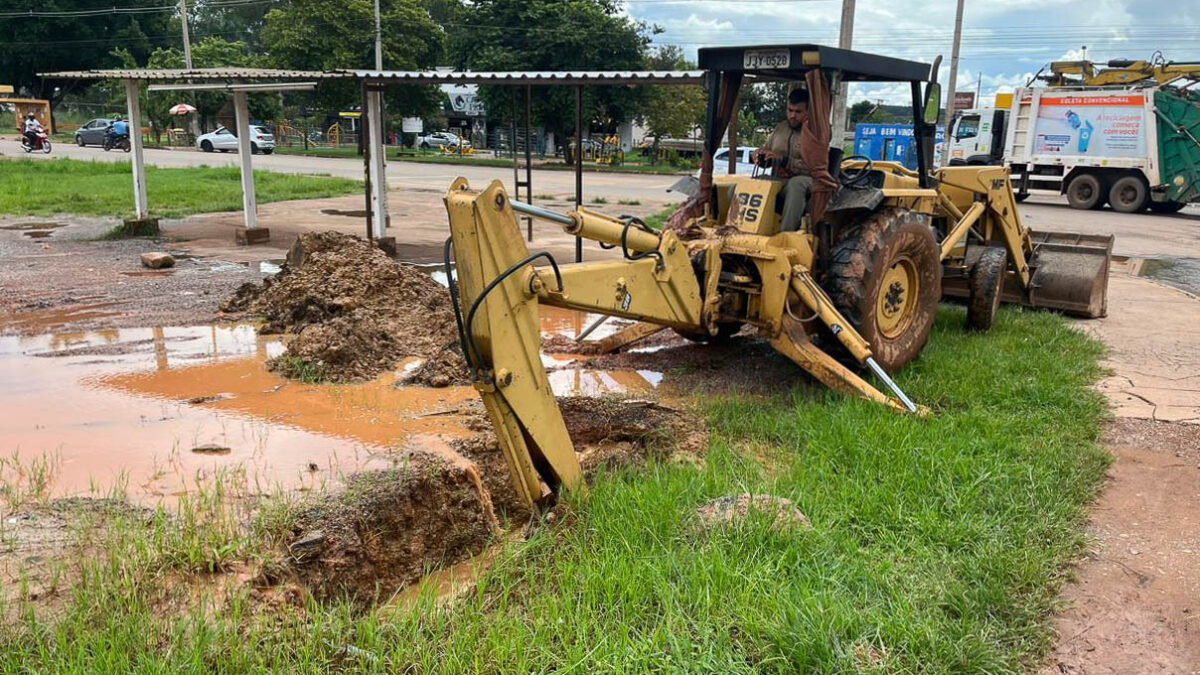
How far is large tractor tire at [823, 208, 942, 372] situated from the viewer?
243 inches

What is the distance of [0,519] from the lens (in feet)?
12.7

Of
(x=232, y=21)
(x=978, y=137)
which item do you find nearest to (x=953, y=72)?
(x=978, y=137)

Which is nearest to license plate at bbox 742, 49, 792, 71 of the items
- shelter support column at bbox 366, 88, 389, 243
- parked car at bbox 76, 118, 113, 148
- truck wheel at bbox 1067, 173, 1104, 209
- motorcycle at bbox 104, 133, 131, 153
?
shelter support column at bbox 366, 88, 389, 243

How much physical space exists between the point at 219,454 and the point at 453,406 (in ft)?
4.96

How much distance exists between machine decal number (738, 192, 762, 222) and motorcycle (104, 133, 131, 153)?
40429mm

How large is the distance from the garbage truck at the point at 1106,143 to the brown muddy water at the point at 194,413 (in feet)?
60.6

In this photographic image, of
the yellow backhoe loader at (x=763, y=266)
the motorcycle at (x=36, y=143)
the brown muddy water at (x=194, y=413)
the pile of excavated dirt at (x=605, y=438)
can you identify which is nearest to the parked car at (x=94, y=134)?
the motorcycle at (x=36, y=143)

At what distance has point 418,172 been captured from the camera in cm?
3095

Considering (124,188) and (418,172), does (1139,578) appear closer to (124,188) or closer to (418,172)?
(124,188)

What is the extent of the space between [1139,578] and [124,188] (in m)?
22.1

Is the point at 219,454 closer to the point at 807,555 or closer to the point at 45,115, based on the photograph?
the point at 807,555

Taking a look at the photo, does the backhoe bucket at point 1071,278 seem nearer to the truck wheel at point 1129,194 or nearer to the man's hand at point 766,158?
the man's hand at point 766,158

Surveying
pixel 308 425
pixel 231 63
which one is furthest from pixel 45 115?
pixel 308 425

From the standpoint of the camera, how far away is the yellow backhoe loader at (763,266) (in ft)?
12.5
